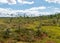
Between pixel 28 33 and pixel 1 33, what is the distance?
1158cm

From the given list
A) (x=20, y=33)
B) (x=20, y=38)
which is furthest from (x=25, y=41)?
(x=20, y=33)

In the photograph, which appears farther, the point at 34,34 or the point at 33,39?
the point at 34,34

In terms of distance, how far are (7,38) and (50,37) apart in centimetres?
1872

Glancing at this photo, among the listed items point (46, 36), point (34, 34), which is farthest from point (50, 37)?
point (34, 34)

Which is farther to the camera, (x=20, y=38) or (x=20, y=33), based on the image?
(x=20, y=33)

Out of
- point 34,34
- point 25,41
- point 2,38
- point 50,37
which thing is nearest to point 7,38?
point 2,38

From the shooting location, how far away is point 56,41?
70.9m

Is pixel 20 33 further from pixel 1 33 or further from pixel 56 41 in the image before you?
pixel 56 41

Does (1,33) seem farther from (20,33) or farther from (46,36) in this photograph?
(46,36)

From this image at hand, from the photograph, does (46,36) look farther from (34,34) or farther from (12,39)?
(12,39)

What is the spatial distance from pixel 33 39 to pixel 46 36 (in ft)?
28.9

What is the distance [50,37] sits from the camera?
79.4 metres

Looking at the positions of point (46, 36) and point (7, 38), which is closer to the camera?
point (7, 38)

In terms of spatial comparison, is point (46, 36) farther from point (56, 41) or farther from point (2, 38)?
point (2, 38)
